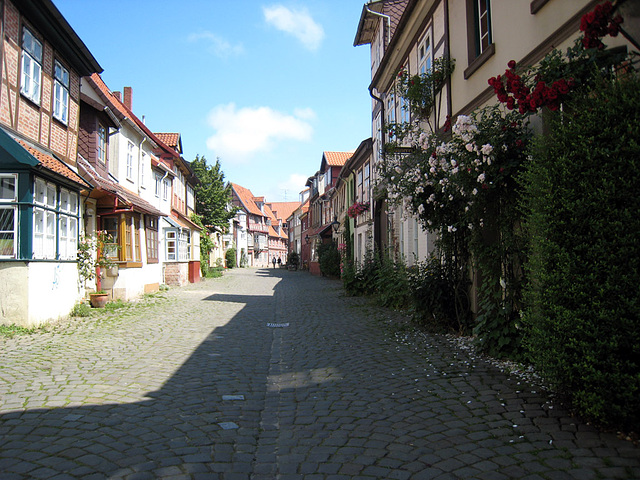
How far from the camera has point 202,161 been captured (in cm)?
3841

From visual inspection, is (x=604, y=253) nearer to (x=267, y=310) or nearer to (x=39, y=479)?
(x=39, y=479)

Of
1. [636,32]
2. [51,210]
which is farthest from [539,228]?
[51,210]

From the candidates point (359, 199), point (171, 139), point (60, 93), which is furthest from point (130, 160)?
point (359, 199)

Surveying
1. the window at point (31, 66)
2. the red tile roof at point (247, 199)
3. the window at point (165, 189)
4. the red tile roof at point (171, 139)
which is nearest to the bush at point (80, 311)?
the window at point (31, 66)

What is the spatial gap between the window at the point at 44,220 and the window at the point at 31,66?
1897 millimetres

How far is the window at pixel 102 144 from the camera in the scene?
14836 mm

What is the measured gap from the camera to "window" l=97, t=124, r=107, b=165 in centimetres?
1484

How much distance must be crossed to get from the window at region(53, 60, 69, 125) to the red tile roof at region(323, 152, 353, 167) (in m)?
25.3

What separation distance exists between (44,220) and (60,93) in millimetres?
3687

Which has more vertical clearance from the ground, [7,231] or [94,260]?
[7,231]

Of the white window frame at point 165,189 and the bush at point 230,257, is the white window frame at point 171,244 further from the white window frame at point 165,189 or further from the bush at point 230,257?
the bush at point 230,257

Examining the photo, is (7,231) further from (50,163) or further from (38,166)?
(50,163)

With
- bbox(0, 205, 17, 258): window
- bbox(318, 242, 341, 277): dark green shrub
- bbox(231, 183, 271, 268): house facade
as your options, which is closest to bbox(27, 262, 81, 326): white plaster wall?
bbox(0, 205, 17, 258): window

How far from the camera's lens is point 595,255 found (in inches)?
136
